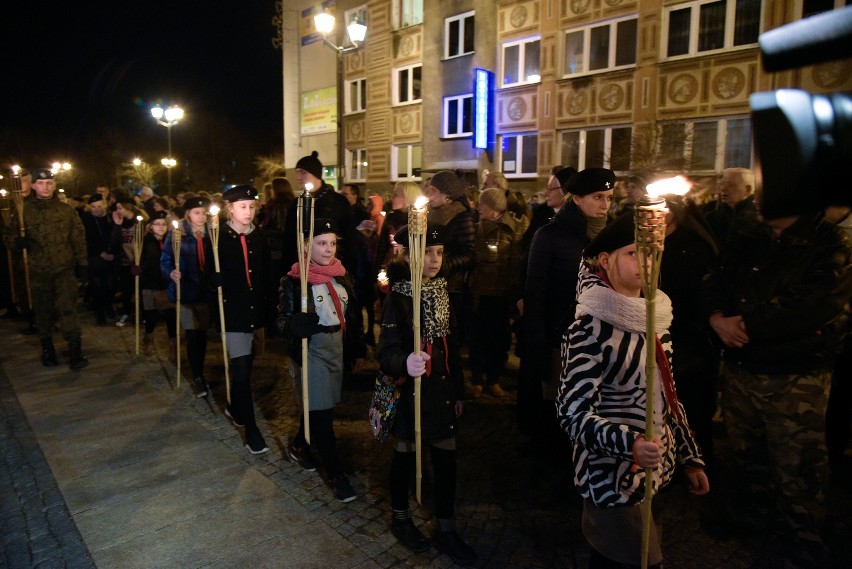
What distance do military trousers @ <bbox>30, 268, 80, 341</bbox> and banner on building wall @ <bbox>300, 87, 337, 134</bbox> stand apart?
23910 millimetres

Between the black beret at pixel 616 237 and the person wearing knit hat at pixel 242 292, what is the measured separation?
3299 millimetres

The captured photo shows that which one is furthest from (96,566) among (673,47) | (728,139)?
(673,47)

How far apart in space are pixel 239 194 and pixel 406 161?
2017cm

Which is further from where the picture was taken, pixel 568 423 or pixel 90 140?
pixel 90 140

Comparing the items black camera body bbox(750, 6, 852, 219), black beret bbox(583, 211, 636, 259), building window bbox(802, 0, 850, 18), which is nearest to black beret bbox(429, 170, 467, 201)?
black beret bbox(583, 211, 636, 259)

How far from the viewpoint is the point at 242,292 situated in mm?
5078

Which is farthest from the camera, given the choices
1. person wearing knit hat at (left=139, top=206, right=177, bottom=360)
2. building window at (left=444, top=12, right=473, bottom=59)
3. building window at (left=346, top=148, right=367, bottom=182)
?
building window at (left=346, top=148, right=367, bottom=182)

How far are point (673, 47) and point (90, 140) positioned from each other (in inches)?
2037

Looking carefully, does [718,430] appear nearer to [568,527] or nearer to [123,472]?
[568,527]

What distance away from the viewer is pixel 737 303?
11.8 ft

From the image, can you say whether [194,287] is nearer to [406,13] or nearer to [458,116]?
[458,116]

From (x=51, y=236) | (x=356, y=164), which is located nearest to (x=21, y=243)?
(x=51, y=236)

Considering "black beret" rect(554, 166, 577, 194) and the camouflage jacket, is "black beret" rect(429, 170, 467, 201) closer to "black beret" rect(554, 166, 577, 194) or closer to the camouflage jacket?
"black beret" rect(554, 166, 577, 194)

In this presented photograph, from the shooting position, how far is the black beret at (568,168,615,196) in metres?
4.00
